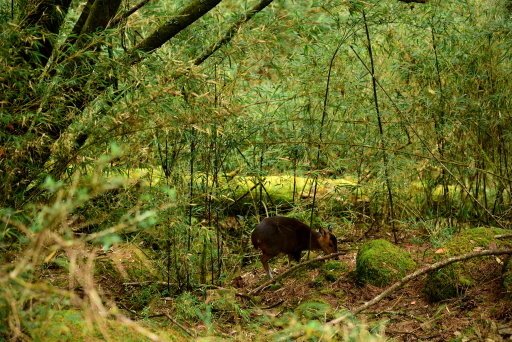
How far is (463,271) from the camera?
4.32m

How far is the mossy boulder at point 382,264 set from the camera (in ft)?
15.8

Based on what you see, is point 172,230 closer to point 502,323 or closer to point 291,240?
point 291,240

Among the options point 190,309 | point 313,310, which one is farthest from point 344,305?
point 190,309

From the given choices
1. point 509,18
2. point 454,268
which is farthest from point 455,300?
point 509,18

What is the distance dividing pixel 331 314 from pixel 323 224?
91.4 inches

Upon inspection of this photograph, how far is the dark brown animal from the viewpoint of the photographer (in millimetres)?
5316

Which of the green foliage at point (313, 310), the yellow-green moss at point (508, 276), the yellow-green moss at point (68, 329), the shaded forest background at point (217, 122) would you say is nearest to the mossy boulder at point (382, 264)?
the green foliage at point (313, 310)

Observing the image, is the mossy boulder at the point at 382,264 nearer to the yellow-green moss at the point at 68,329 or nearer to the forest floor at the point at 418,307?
the forest floor at the point at 418,307

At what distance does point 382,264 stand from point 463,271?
2.35 feet

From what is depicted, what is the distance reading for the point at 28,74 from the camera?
3514mm

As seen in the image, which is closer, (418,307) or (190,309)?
(190,309)

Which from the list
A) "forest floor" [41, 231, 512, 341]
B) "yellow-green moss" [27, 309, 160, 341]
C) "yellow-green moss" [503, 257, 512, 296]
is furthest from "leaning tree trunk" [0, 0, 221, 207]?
"yellow-green moss" [503, 257, 512, 296]

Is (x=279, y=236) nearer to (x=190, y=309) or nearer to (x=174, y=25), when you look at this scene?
(x=190, y=309)

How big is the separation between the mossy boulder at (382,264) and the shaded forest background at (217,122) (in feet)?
2.48
